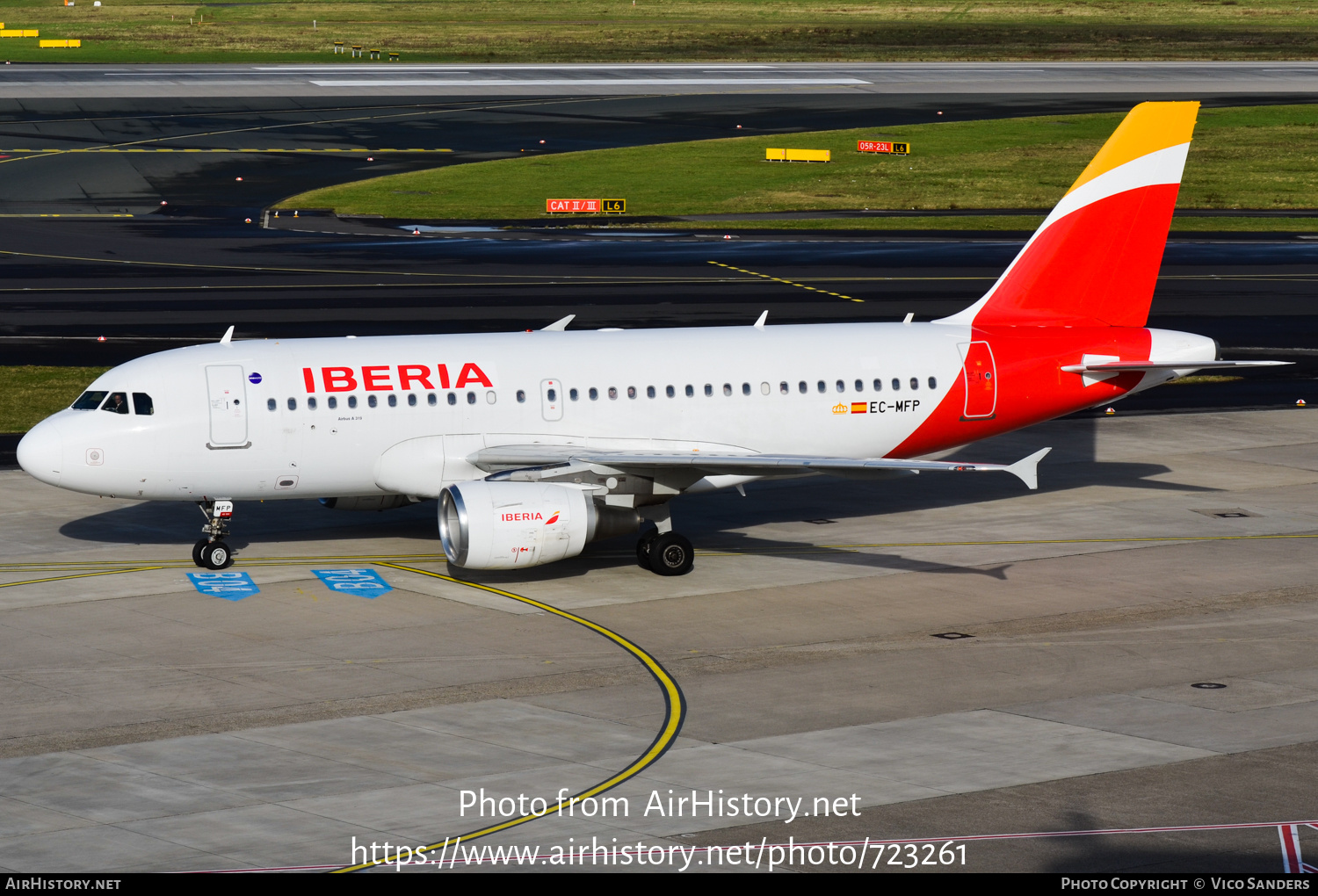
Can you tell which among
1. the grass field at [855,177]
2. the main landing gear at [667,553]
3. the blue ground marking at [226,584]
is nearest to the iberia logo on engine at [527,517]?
the main landing gear at [667,553]

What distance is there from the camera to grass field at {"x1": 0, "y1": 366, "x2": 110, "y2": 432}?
4484 centimetres

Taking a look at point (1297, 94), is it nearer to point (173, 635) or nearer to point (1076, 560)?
point (1076, 560)

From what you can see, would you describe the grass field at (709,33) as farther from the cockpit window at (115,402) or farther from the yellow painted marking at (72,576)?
the yellow painted marking at (72,576)

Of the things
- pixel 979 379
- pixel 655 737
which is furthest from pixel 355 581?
pixel 979 379

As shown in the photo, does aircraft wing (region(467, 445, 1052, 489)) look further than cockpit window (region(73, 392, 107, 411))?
No

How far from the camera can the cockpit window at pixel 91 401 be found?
32438 millimetres

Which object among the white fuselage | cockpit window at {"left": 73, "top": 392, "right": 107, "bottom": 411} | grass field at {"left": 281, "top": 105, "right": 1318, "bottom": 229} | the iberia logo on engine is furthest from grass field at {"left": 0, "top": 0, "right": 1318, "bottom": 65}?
the iberia logo on engine

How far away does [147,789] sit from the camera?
21609 millimetres

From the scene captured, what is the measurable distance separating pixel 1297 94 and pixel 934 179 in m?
42.6

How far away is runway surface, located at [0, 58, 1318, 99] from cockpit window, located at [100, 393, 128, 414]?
93172mm

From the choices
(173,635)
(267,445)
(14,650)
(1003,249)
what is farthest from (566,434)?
(1003,249)

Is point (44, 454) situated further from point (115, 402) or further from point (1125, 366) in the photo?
point (1125, 366)

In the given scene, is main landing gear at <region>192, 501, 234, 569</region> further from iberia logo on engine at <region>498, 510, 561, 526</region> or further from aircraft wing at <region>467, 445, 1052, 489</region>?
iberia logo on engine at <region>498, 510, 561, 526</region>

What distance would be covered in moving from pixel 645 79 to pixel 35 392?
298ft
